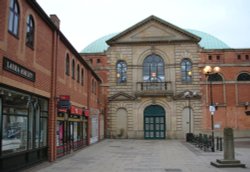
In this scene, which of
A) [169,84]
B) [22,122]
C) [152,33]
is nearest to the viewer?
[22,122]

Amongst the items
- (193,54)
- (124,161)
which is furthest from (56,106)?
(193,54)

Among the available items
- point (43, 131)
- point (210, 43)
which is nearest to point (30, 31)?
point (43, 131)

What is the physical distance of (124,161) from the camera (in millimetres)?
17531

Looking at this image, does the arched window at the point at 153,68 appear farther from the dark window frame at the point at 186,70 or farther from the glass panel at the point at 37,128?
the glass panel at the point at 37,128

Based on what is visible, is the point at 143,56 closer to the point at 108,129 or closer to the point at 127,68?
the point at 127,68

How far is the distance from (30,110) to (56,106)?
3.12 meters

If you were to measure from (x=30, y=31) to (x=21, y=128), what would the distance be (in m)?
3.96

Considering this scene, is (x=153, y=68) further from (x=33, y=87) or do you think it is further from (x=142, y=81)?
(x=33, y=87)

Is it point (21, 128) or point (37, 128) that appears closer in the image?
point (21, 128)

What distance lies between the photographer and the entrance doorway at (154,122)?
Answer: 38719 mm

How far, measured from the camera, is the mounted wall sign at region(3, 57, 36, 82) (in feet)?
38.8

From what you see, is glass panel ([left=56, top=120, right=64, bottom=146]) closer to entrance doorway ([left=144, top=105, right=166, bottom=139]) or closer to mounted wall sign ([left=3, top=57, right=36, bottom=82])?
mounted wall sign ([left=3, top=57, right=36, bottom=82])

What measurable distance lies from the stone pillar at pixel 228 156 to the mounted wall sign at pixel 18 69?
8.76 meters

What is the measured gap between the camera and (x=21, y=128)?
44.9 ft
